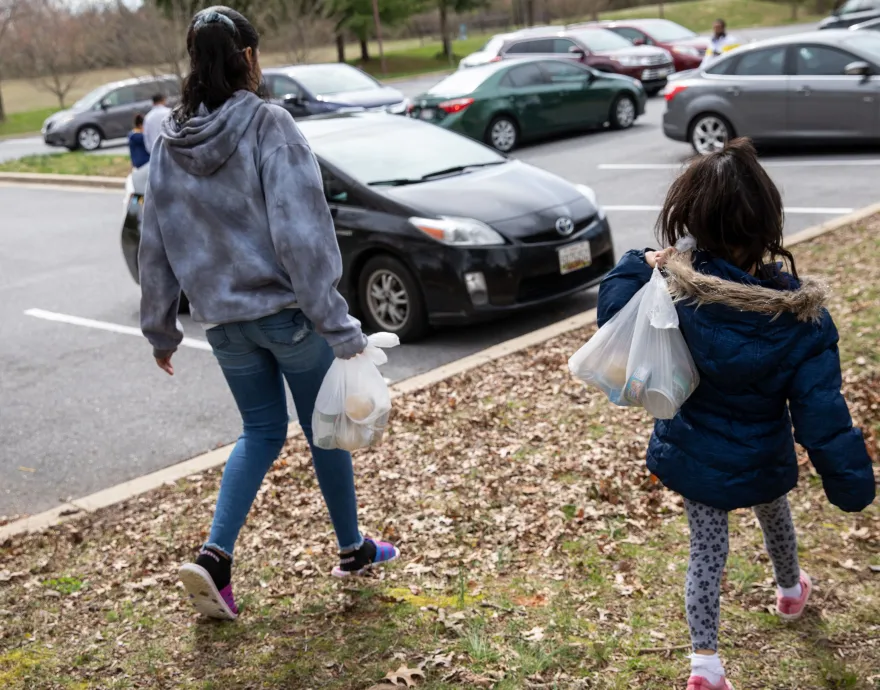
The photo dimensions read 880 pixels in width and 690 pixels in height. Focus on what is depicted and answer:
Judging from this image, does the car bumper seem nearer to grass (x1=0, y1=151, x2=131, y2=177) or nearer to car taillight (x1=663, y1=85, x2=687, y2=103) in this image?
car taillight (x1=663, y1=85, x2=687, y2=103)

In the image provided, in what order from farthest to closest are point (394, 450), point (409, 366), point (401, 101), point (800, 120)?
point (401, 101), point (800, 120), point (409, 366), point (394, 450)

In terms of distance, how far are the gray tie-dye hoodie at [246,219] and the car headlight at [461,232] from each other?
3.88m

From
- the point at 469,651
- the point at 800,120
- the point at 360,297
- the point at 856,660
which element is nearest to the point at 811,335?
the point at 856,660

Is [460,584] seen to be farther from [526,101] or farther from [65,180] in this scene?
[65,180]

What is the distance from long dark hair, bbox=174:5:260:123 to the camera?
3.32 meters

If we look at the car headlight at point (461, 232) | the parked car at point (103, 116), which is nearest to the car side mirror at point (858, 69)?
the car headlight at point (461, 232)

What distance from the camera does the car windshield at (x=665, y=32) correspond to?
26656 mm

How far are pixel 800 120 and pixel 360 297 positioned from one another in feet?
26.4

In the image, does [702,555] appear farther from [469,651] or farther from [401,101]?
[401,101]

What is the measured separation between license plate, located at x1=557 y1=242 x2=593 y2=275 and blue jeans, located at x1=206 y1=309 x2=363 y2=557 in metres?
4.08

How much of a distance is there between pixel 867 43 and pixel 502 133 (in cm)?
615

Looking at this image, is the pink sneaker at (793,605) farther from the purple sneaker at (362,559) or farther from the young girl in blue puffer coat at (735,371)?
the purple sneaker at (362,559)

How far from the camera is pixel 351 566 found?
3945 mm

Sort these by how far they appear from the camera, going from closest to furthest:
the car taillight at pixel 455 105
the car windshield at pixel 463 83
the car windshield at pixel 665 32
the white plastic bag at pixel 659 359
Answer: the white plastic bag at pixel 659 359 < the car taillight at pixel 455 105 < the car windshield at pixel 463 83 < the car windshield at pixel 665 32
